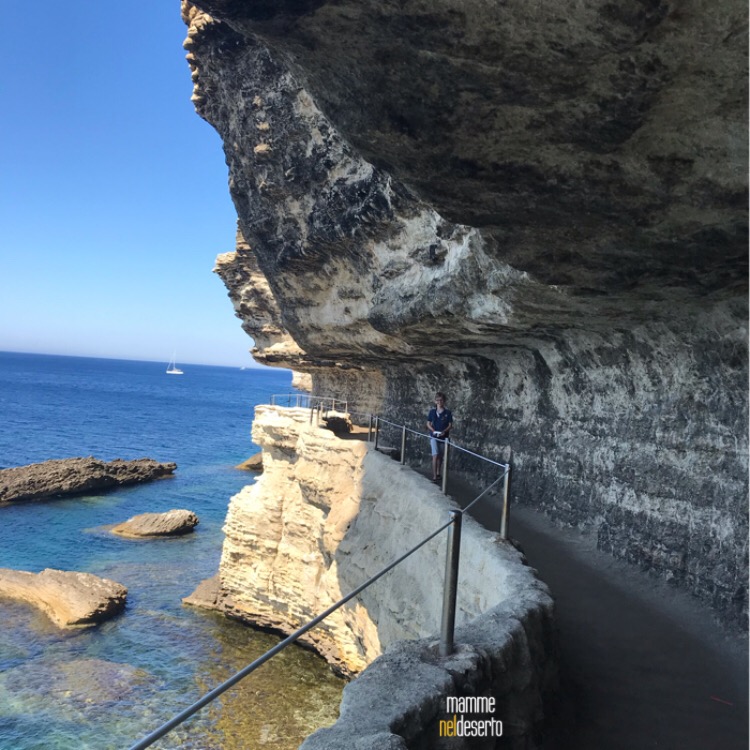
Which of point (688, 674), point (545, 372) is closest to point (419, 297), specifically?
point (545, 372)

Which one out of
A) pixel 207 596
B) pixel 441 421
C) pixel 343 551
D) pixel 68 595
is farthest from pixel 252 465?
pixel 441 421

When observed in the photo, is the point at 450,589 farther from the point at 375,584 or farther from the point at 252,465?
the point at 252,465

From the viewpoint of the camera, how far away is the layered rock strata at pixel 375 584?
304 centimetres

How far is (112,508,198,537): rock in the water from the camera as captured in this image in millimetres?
23117

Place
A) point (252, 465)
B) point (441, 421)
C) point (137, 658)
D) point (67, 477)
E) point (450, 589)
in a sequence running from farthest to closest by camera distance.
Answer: point (252, 465), point (67, 477), point (137, 658), point (441, 421), point (450, 589)

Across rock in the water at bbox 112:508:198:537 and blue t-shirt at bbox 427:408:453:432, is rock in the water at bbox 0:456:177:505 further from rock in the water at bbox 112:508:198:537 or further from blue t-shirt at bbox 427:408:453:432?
blue t-shirt at bbox 427:408:453:432

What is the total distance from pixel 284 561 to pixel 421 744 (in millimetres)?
12182

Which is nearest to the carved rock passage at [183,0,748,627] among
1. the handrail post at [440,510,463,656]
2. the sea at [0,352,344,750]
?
the handrail post at [440,510,463,656]

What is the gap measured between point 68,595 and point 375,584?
10.7 meters

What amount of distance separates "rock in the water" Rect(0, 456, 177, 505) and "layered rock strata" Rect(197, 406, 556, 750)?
1597 centimetres

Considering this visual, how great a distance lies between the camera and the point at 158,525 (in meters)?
23.3

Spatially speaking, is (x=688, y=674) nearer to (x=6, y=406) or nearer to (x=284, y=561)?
(x=284, y=561)

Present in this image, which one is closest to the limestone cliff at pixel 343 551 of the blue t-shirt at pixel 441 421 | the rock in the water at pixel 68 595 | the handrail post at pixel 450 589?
the blue t-shirt at pixel 441 421

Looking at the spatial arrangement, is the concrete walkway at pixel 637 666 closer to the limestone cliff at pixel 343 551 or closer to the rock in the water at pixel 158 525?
the limestone cliff at pixel 343 551
